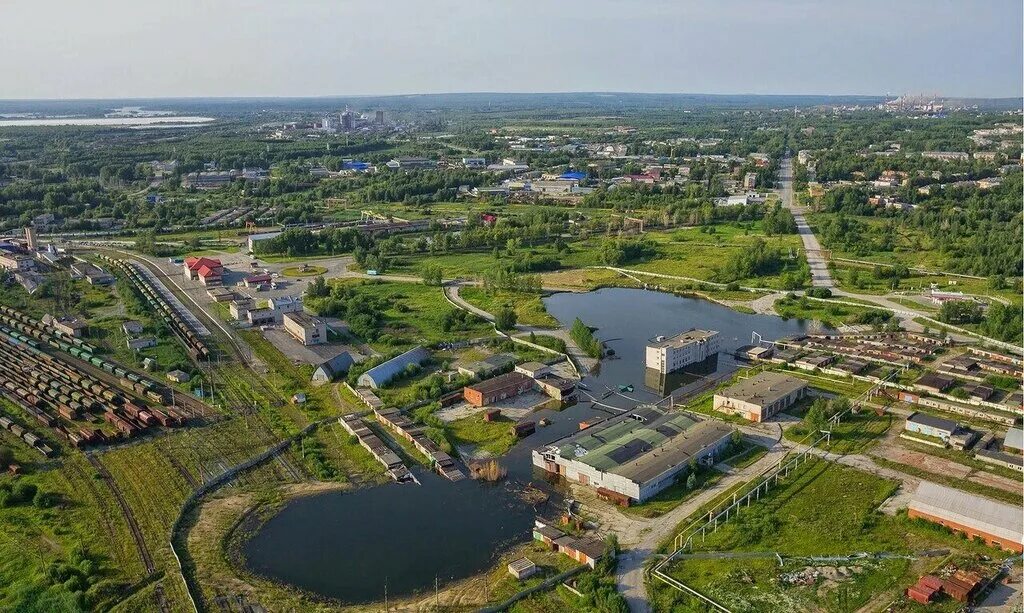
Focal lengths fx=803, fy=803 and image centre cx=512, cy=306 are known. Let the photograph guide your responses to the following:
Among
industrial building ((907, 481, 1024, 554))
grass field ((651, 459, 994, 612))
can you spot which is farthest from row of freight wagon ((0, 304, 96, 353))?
industrial building ((907, 481, 1024, 554))

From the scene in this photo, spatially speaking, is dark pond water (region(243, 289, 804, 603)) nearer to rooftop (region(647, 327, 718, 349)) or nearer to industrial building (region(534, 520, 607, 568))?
industrial building (region(534, 520, 607, 568))

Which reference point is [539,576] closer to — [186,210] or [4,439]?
[4,439]

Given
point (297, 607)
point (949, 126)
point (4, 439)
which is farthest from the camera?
point (949, 126)

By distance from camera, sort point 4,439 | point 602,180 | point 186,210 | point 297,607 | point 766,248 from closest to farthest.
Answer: point 297,607
point 4,439
point 766,248
point 186,210
point 602,180

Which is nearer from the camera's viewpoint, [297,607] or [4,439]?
[297,607]

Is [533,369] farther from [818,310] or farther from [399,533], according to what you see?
[818,310]

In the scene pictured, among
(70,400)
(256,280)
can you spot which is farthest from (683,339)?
(256,280)

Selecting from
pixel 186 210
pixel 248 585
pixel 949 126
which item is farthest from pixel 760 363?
pixel 949 126

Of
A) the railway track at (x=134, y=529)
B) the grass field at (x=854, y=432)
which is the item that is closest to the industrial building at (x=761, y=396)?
the grass field at (x=854, y=432)
